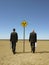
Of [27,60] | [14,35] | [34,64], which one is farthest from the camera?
[14,35]

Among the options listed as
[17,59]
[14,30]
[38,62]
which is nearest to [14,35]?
[14,30]

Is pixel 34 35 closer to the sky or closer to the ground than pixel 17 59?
closer to the sky

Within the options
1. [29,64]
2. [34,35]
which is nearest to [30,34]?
[34,35]

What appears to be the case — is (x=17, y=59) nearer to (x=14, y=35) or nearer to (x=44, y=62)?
(x=44, y=62)

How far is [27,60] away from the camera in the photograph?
15375 mm

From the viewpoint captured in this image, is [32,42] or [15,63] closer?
[15,63]

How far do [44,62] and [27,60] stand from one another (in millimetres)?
1249

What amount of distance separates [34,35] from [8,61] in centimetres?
439

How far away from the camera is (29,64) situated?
1437 cm

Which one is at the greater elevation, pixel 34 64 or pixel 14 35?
pixel 14 35

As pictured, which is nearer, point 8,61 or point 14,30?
point 8,61

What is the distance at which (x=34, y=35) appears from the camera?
757 inches

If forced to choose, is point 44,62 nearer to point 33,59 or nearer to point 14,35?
point 33,59

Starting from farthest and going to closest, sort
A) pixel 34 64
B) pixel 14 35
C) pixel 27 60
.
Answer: pixel 14 35 → pixel 27 60 → pixel 34 64
